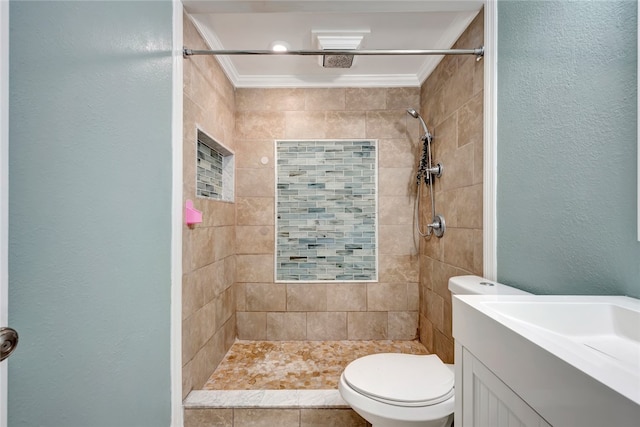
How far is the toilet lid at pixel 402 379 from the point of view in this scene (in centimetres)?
109

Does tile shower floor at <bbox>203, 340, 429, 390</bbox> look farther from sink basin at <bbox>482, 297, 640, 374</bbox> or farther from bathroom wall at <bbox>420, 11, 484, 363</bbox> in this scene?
sink basin at <bbox>482, 297, 640, 374</bbox>

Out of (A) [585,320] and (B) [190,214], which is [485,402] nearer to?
(A) [585,320]

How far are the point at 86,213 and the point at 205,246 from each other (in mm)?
909

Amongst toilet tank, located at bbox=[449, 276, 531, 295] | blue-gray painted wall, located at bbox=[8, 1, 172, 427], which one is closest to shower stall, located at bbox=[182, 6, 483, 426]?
toilet tank, located at bbox=[449, 276, 531, 295]

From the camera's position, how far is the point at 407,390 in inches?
44.1

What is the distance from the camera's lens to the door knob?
22.4 inches

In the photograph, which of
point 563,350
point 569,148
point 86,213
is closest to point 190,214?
point 86,213

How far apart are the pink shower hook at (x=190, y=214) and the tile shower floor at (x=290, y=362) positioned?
3.26 feet

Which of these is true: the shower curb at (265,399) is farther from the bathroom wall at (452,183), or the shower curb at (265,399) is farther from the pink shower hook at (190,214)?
the pink shower hook at (190,214)

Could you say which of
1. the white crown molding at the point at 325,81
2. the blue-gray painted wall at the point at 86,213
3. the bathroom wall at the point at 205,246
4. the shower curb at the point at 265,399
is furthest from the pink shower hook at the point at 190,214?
the white crown molding at the point at 325,81

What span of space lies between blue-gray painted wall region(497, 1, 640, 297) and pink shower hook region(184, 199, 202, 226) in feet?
4.96

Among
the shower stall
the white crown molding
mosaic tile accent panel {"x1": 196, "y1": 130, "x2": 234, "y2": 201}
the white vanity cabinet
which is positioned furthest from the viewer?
the white crown molding

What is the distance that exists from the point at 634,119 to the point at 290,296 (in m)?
2.14

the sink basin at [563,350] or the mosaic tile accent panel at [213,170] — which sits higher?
the mosaic tile accent panel at [213,170]
